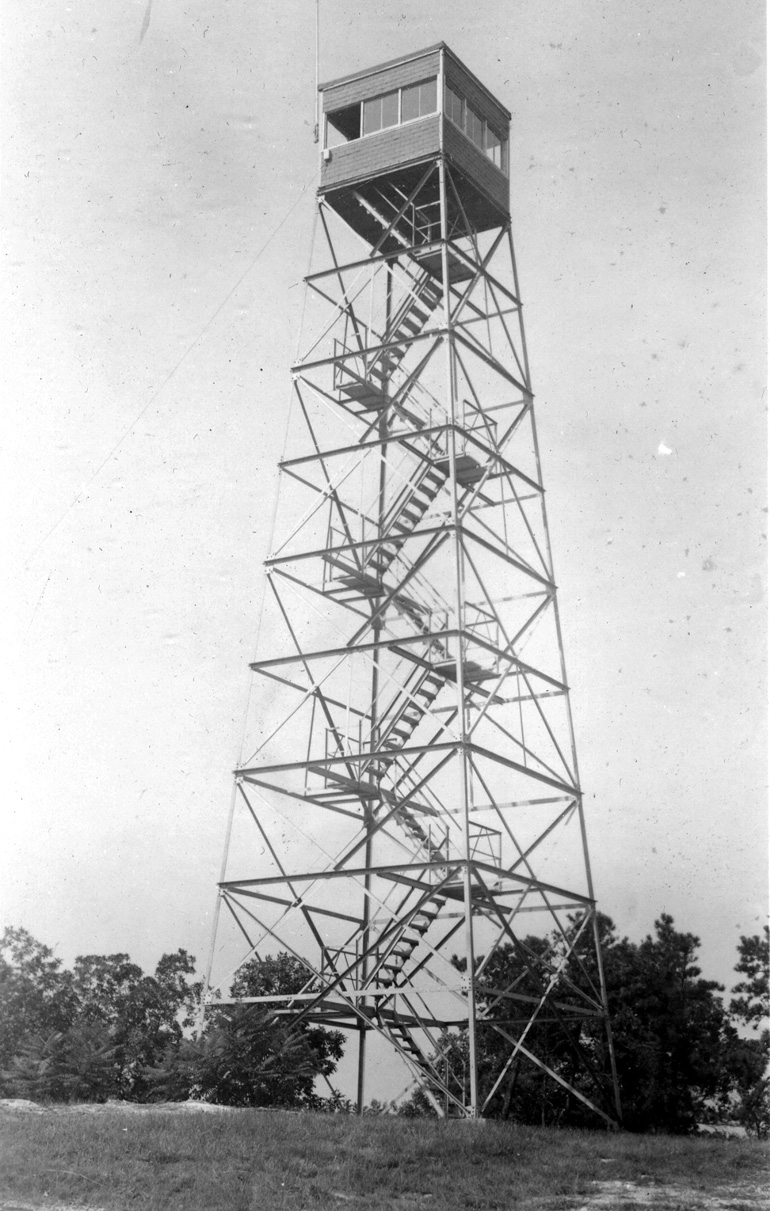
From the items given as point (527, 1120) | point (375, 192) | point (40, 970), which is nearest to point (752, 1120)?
point (527, 1120)

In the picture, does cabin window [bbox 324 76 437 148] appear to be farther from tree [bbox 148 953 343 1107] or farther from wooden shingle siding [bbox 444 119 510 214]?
tree [bbox 148 953 343 1107]

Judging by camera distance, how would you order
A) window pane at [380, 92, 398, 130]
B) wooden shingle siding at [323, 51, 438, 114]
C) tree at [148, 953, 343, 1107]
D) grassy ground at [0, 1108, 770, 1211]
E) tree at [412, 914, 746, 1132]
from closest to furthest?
1. grassy ground at [0, 1108, 770, 1211]
2. tree at [148, 953, 343, 1107]
3. wooden shingle siding at [323, 51, 438, 114]
4. window pane at [380, 92, 398, 130]
5. tree at [412, 914, 746, 1132]

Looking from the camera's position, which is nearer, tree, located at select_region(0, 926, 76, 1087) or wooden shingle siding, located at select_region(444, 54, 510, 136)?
wooden shingle siding, located at select_region(444, 54, 510, 136)

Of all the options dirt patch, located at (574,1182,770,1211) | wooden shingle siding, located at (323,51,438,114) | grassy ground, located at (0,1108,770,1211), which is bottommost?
dirt patch, located at (574,1182,770,1211)

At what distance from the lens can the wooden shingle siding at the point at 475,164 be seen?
25.4m

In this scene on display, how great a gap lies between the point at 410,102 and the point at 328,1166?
1884 centimetres

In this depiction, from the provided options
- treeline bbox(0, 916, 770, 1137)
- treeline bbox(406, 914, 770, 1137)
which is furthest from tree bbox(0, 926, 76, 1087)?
treeline bbox(406, 914, 770, 1137)

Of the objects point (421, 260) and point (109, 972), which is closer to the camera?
point (421, 260)

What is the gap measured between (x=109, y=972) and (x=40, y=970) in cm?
224

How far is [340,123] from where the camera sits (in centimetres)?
2698

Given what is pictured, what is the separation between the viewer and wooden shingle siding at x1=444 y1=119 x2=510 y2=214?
25391mm

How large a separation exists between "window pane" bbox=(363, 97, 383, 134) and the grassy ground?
17609mm

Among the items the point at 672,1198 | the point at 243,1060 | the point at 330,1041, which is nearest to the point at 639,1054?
the point at 330,1041

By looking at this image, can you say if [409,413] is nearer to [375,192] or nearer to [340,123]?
[375,192]
